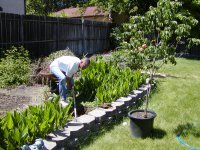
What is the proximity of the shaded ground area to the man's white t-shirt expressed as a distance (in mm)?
869

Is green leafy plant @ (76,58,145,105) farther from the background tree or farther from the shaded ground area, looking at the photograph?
the background tree

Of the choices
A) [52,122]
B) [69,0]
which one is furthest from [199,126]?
[69,0]

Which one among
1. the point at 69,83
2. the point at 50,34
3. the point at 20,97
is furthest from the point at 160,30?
the point at 50,34

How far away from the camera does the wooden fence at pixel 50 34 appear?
10986 mm

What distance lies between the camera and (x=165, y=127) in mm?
6094

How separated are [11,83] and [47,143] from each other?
4.64 meters

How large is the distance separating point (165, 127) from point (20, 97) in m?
3.31

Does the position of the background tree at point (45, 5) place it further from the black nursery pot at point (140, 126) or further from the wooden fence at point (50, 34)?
the black nursery pot at point (140, 126)

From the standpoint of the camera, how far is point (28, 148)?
3877mm

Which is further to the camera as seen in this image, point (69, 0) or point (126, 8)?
point (69, 0)

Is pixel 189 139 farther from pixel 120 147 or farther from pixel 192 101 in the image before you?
pixel 192 101

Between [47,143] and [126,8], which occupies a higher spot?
[126,8]

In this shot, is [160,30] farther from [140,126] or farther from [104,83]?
[104,83]

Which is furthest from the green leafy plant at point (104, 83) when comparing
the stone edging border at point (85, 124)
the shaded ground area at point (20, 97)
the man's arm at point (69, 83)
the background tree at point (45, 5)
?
the background tree at point (45, 5)
